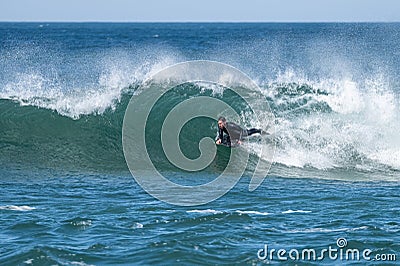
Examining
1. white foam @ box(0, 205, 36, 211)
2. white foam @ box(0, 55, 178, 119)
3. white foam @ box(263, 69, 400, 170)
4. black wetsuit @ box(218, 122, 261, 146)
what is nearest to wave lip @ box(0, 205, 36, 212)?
white foam @ box(0, 205, 36, 211)

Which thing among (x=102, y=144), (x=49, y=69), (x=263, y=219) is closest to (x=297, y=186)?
(x=263, y=219)

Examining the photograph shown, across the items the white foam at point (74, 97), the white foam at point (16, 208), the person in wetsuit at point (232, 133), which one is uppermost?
the white foam at point (74, 97)

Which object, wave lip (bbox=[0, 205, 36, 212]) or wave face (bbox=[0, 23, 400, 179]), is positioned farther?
wave face (bbox=[0, 23, 400, 179])

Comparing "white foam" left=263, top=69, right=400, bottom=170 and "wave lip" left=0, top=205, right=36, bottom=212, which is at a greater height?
"white foam" left=263, top=69, right=400, bottom=170

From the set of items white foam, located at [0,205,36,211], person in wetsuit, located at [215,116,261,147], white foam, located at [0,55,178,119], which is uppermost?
white foam, located at [0,55,178,119]

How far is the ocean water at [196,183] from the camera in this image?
36.2 ft

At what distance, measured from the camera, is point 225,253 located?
10.8 m

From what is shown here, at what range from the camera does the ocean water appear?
11.0 metres

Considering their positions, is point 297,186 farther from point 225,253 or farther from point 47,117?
point 47,117

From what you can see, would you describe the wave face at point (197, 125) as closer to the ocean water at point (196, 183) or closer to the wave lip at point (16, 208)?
the ocean water at point (196, 183)

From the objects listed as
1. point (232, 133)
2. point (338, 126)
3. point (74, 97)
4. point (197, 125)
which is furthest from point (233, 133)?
point (74, 97)

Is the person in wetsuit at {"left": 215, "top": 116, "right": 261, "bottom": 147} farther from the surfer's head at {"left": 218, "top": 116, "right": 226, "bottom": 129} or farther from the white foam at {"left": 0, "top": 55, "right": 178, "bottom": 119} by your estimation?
the white foam at {"left": 0, "top": 55, "right": 178, "bottom": 119}

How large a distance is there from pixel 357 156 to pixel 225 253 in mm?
8499

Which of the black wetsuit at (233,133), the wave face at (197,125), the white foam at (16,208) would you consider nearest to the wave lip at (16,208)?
the white foam at (16,208)
